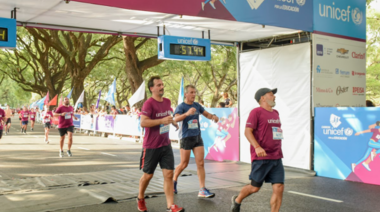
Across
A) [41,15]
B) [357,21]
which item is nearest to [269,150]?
[41,15]

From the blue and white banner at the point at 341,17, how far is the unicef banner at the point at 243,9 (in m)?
0.35

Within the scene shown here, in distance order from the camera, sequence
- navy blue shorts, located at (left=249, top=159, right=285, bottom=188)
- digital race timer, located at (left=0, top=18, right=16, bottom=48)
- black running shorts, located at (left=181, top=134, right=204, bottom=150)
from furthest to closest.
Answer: digital race timer, located at (left=0, top=18, right=16, bottom=48), black running shorts, located at (left=181, top=134, right=204, bottom=150), navy blue shorts, located at (left=249, top=159, right=285, bottom=188)

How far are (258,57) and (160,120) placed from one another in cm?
697

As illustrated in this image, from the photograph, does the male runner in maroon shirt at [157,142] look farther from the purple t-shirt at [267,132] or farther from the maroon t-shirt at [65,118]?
the maroon t-shirt at [65,118]

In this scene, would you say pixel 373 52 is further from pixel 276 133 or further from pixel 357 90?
pixel 276 133

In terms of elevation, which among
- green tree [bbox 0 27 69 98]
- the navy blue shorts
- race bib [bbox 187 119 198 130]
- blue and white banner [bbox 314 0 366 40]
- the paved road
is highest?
green tree [bbox 0 27 69 98]

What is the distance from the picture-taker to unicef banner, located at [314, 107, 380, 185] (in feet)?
28.3

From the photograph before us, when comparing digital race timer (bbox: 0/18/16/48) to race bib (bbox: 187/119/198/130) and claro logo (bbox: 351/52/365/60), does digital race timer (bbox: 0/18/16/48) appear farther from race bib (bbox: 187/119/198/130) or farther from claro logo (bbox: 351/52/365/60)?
claro logo (bbox: 351/52/365/60)

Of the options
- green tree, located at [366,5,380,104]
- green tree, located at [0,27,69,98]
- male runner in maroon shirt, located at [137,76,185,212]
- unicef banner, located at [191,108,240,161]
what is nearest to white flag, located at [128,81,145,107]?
unicef banner, located at [191,108,240,161]

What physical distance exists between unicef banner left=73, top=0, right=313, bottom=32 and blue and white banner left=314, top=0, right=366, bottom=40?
35 centimetres

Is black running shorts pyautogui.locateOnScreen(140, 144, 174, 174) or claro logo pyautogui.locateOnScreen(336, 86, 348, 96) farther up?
claro logo pyautogui.locateOnScreen(336, 86, 348, 96)

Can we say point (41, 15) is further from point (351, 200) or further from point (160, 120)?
point (351, 200)

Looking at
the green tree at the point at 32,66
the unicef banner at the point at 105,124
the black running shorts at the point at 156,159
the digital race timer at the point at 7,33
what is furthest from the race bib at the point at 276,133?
the green tree at the point at 32,66

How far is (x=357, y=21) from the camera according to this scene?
11.5 m
